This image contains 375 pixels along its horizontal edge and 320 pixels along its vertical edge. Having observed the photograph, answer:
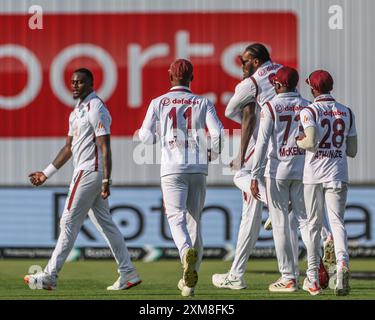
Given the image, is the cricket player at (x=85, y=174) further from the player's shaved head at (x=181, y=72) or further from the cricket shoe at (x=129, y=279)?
the player's shaved head at (x=181, y=72)

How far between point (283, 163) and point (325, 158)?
53cm

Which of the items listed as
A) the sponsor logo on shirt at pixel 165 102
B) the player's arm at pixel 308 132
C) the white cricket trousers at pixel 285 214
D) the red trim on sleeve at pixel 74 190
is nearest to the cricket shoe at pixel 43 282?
the red trim on sleeve at pixel 74 190

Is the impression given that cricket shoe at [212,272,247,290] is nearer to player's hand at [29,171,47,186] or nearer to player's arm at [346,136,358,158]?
player's arm at [346,136,358,158]

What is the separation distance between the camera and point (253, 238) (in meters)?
14.2

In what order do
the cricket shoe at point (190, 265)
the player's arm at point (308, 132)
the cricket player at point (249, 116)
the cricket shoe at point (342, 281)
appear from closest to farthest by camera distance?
the cricket shoe at point (190, 265), the cricket shoe at point (342, 281), the player's arm at point (308, 132), the cricket player at point (249, 116)

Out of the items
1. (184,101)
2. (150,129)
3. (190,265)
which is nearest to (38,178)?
(150,129)

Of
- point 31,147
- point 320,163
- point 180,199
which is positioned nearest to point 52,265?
point 180,199

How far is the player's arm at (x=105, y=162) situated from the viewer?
1335 cm

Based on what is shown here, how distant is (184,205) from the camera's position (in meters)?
13.1

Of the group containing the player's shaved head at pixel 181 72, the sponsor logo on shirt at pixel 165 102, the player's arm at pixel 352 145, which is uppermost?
the player's shaved head at pixel 181 72

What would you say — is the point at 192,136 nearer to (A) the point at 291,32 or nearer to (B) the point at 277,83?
(B) the point at 277,83

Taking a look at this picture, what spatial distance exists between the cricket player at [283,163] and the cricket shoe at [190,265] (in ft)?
3.85

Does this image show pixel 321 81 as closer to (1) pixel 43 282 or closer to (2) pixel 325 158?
(2) pixel 325 158
